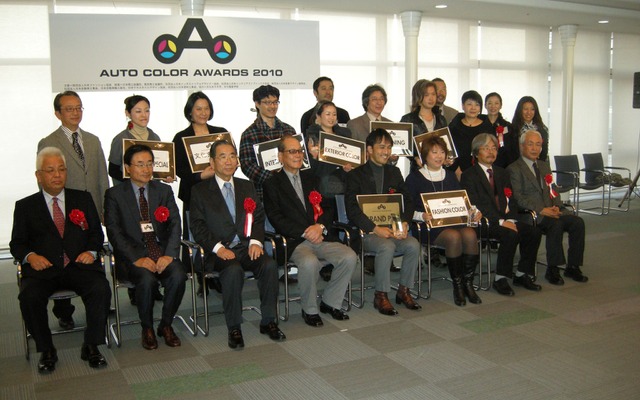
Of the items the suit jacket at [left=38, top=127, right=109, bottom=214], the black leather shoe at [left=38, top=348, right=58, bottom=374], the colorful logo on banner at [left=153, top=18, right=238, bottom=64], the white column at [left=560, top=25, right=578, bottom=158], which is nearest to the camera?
the black leather shoe at [left=38, top=348, right=58, bottom=374]

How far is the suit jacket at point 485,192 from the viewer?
5473 mm

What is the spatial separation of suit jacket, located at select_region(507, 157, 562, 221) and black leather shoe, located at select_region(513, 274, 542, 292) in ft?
2.00

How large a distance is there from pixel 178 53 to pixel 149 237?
3.05 meters

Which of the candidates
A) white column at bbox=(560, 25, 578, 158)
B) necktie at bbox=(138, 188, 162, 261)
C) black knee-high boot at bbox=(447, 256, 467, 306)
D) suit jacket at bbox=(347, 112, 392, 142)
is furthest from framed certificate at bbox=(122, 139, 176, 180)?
white column at bbox=(560, 25, 578, 158)

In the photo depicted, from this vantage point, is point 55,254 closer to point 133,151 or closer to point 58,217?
point 58,217

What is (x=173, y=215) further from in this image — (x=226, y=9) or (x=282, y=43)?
(x=226, y=9)

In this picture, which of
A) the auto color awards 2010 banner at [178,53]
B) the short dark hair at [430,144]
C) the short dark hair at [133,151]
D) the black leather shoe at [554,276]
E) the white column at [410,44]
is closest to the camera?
the short dark hair at [133,151]

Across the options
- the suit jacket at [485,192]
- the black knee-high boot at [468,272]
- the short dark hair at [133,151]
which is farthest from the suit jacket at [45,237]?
the suit jacket at [485,192]

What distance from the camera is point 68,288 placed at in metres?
4.00

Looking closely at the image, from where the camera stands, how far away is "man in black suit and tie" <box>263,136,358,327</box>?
464cm

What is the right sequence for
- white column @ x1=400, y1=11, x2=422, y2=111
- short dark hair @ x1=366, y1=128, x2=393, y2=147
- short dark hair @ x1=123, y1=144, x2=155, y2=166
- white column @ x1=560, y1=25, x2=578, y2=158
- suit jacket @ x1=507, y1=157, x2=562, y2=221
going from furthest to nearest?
white column @ x1=560, y1=25, x2=578, y2=158 → white column @ x1=400, y1=11, x2=422, y2=111 → suit jacket @ x1=507, y1=157, x2=562, y2=221 → short dark hair @ x1=366, y1=128, x2=393, y2=147 → short dark hair @ x1=123, y1=144, x2=155, y2=166

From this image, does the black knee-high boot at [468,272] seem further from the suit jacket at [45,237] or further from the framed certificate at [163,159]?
the suit jacket at [45,237]

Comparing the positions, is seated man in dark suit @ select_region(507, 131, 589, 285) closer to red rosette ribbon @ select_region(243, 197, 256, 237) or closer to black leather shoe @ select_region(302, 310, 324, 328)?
black leather shoe @ select_region(302, 310, 324, 328)

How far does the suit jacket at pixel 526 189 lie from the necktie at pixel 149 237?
11.0 ft
